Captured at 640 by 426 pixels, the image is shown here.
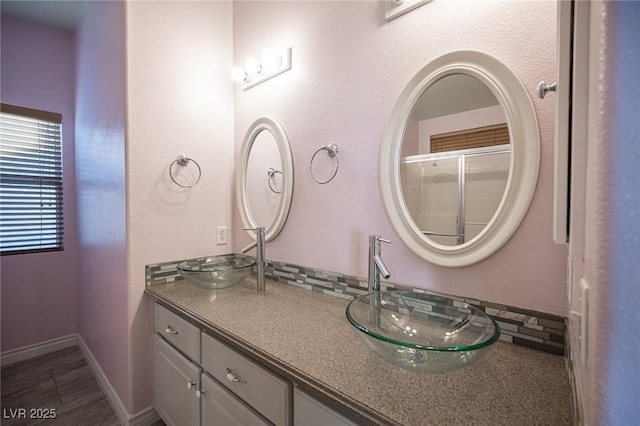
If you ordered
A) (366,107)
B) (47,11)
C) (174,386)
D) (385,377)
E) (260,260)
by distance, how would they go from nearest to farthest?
(385,377) → (366,107) → (174,386) → (260,260) → (47,11)

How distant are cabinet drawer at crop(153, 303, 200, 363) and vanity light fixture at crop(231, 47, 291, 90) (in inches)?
55.9

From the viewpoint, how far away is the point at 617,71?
371 millimetres

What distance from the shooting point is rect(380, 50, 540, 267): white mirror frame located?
917 mm

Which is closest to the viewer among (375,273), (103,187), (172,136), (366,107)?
(375,273)

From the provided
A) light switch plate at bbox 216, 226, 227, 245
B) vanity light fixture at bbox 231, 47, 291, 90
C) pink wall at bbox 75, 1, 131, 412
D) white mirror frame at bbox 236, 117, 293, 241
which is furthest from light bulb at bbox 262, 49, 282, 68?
light switch plate at bbox 216, 226, 227, 245

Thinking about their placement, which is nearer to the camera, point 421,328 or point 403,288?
point 421,328

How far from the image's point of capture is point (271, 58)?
1.68 m

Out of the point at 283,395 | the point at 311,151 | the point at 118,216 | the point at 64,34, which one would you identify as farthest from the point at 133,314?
the point at 64,34

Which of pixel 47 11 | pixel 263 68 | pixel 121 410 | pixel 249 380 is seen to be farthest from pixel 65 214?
pixel 249 380

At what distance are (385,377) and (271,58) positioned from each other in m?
1.68

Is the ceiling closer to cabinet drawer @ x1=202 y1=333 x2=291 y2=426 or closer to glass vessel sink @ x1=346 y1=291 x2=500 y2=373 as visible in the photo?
cabinet drawer @ x1=202 y1=333 x2=291 y2=426

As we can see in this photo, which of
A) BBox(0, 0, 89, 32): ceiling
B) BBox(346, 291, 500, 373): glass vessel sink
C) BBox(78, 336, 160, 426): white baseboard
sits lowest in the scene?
BBox(78, 336, 160, 426): white baseboard

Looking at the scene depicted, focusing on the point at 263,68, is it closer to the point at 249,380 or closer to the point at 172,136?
→ the point at 172,136

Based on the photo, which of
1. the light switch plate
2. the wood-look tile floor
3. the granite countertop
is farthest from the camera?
the light switch plate
